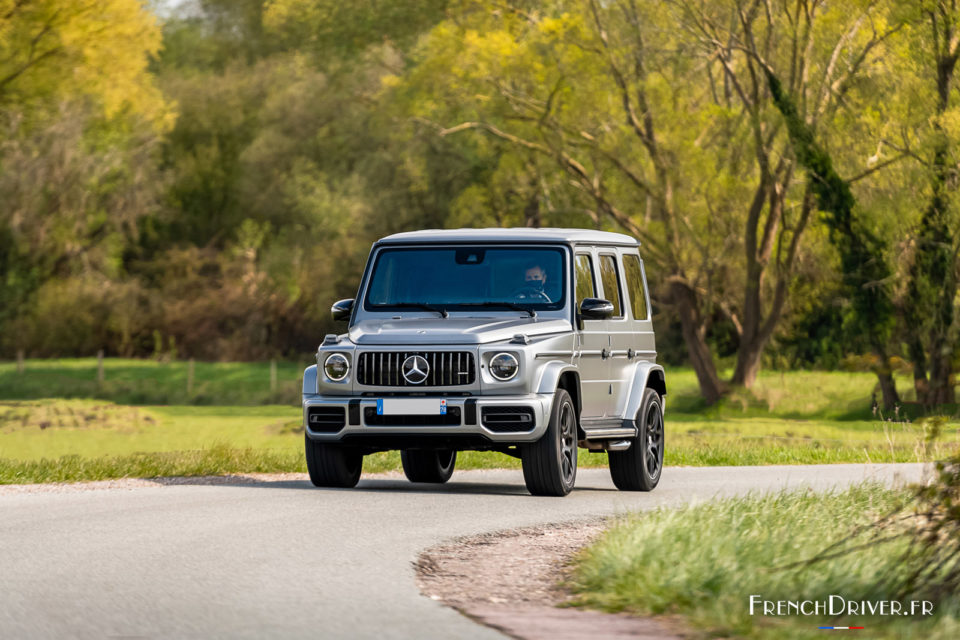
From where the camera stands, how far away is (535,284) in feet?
49.6

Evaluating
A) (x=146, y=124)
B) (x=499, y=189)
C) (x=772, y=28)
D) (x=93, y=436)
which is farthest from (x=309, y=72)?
(x=93, y=436)

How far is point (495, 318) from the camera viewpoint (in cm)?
1477

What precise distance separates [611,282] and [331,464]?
10.8ft

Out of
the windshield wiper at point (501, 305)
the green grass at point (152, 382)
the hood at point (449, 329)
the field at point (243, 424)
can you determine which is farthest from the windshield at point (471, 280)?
the green grass at point (152, 382)

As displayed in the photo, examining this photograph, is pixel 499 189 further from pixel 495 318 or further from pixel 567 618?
pixel 567 618

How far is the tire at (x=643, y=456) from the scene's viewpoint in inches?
619

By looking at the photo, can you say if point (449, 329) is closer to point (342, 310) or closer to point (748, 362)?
point (342, 310)

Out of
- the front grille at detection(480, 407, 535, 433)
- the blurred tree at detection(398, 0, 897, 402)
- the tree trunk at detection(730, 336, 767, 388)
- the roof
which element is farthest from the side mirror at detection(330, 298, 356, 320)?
the tree trunk at detection(730, 336, 767, 388)

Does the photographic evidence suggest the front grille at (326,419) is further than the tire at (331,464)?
No

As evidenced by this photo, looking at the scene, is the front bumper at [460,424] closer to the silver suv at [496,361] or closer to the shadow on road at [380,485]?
the silver suv at [496,361]

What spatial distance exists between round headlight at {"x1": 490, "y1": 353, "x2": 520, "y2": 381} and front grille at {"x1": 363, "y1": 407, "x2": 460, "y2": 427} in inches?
18.9

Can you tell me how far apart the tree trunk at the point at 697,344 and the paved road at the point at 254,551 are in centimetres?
2673

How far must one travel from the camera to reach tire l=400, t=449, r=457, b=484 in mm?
17031

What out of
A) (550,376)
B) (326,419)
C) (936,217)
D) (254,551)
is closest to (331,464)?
(326,419)
